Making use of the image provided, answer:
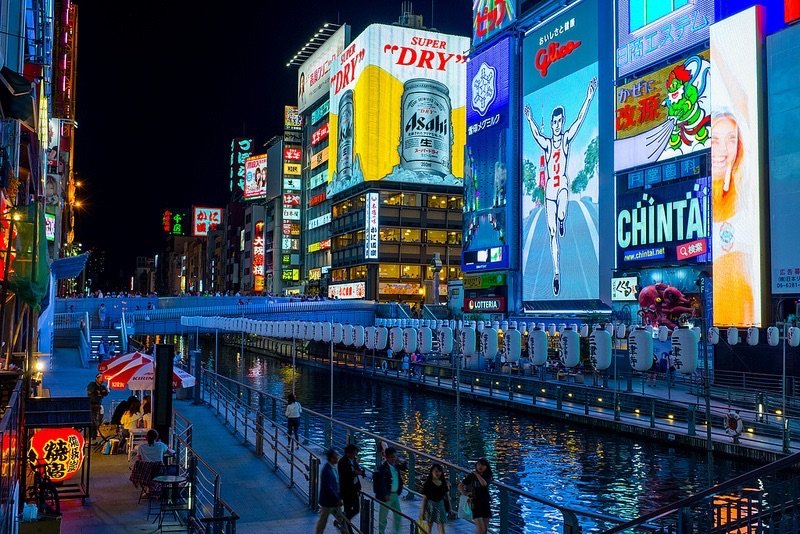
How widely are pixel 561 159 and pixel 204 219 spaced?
13073 centimetres

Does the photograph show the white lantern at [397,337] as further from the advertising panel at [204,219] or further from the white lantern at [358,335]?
the advertising panel at [204,219]

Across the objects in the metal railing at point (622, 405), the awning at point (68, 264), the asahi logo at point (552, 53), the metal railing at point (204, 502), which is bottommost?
the metal railing at point (622, 405)

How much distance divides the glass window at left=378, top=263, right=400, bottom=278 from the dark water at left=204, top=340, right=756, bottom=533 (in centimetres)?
5975

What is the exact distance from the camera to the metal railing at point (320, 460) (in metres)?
11.4

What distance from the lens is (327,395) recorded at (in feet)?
142

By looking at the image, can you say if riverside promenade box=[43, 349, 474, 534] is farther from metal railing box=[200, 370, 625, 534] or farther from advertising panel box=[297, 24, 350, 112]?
advertising panel box=[297, 24, 350, 112]

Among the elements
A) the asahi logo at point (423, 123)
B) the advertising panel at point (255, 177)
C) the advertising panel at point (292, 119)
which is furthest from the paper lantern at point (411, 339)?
the advertising panel at point (255, 177)

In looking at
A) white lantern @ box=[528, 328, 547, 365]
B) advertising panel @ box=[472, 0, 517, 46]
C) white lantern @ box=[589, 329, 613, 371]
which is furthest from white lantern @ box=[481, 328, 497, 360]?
advertising panel @ box=[472, 0, 517, 46]

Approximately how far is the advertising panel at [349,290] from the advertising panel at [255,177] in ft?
125


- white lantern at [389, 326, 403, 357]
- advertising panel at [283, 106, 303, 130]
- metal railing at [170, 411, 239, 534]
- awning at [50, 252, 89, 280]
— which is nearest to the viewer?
metal railing at [170, 411, 239, 534]

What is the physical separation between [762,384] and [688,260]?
12454 millimetres

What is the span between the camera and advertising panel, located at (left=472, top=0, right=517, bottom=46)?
7338 centimetres

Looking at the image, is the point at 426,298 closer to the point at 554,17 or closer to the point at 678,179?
the point at 554,17

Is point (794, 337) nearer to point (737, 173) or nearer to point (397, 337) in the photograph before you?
point (737, 173)
